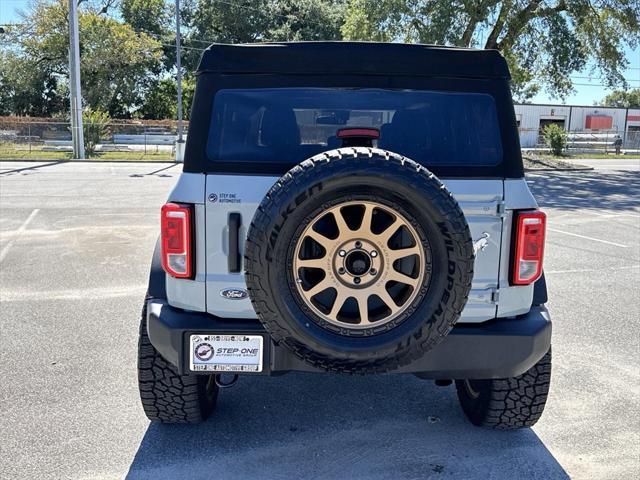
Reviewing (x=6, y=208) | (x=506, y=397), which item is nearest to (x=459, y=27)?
(x=6, y=208)

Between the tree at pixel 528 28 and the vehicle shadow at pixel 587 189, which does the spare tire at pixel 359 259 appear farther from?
the tree at pixel 528 28

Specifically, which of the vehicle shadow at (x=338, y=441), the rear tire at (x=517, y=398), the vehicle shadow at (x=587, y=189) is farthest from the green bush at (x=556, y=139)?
the rear tire at (x=517, y=398)

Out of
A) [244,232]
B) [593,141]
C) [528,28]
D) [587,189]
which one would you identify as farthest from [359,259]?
[593,141]

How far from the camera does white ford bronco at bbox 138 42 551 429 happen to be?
2469mm

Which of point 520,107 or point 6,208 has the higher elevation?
point 520,107

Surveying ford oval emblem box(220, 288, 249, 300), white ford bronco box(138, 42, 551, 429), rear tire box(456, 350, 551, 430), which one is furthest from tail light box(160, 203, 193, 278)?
rear tire box(456, 350, 551, 430)

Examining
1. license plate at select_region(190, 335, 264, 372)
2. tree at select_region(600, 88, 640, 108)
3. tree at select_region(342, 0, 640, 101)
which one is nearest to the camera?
license plate at select_region(190, 335, 264, 372)

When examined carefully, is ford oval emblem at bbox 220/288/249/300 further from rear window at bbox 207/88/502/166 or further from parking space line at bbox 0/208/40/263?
parking space line at bbox 0/208/40/263

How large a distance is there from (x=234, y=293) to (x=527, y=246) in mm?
1376

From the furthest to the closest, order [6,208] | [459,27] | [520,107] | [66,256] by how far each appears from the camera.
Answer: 1. [520,107]
2. [459,27]
3. [6,208]
4. [66,256]

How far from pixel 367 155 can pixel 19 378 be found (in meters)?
2.94

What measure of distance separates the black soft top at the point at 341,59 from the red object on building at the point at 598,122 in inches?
2226

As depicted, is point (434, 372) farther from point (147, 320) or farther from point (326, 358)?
point (147, 320)

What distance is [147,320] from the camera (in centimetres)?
292
